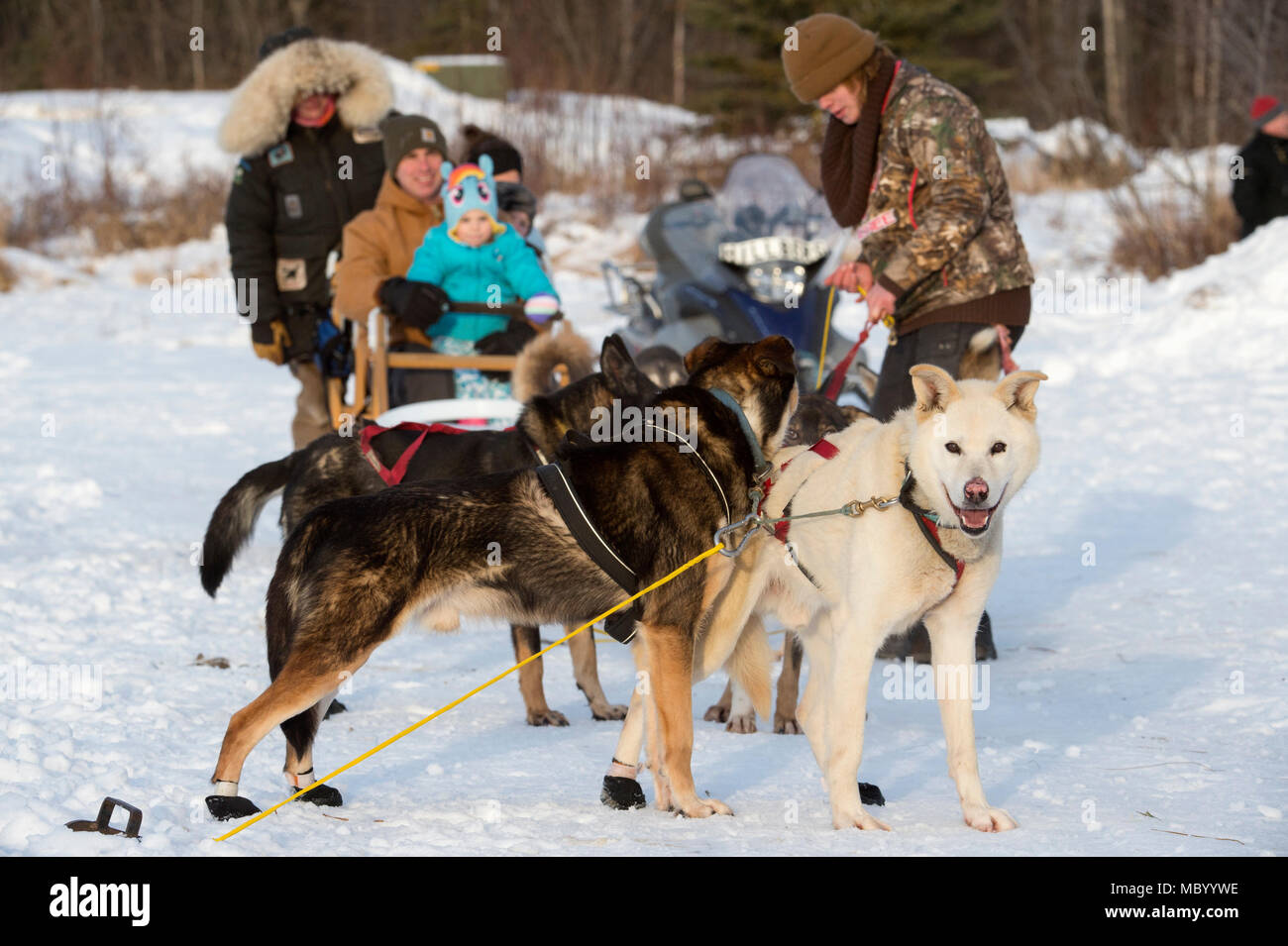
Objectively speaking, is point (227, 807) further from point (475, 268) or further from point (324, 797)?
point (475, 268)

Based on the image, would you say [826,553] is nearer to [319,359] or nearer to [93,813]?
[93,813]

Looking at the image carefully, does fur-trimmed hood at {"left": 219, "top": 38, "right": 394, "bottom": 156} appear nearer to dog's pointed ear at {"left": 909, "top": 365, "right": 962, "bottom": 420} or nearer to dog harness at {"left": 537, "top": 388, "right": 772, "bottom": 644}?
dog harness at {"left": 537, "top": 388, "right": 772, "bottom": 644}

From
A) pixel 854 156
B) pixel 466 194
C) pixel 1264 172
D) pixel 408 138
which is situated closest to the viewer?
pixel 854 156

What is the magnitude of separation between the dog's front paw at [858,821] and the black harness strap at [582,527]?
75cm

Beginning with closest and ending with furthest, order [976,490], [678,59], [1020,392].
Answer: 1. [976,490]
2. [1020,392]
3. [678,59]

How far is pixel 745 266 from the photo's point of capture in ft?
23.4

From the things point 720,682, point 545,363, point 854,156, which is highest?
point 854,156

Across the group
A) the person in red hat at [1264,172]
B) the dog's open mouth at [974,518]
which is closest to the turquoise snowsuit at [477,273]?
the dog's open mouth at [974,518]

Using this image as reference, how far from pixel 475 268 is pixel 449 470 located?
1.72 metres

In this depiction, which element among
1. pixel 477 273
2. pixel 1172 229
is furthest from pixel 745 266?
pixel 1172 229

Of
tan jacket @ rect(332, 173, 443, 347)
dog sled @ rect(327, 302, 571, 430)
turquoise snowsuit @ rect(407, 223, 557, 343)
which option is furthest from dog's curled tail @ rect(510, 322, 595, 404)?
tan jacket @ rect(332, 173, 443, 347)

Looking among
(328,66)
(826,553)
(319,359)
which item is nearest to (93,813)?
(826,553)

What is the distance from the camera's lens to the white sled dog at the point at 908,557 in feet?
10.4
